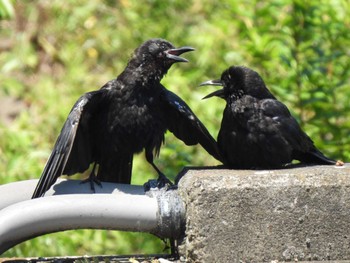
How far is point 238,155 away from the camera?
17.3 ft

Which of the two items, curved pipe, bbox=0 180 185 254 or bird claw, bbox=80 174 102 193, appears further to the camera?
bird claw, bbox=80 174 102 193

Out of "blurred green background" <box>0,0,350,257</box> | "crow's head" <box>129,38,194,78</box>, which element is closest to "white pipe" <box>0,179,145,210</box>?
"crow's head" <box>129,38,194,78</box>

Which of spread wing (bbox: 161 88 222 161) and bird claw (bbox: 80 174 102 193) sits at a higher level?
spread wing (bbox: 161 88 222 161)

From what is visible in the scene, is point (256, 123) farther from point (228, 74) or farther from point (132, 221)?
point (132, 221)

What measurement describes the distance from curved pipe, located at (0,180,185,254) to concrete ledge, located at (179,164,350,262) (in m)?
0.17

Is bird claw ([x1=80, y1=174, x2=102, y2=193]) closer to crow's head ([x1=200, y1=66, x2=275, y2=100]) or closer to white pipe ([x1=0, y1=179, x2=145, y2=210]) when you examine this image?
white pipe ([x1=0, y1=179, x2=145, y2=210])

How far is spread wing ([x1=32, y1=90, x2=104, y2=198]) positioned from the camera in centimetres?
484

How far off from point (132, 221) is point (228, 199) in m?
0.49

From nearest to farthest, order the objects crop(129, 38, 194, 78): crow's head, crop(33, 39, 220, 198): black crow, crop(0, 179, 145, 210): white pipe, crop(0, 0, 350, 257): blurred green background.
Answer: crop(0, 179, 145, 210): white pipe, crop(33, 39, 220, 198): black crow, crop(129, 38, 194, 78): crow's head, crop(0, 0, 350, 257): blurred green background

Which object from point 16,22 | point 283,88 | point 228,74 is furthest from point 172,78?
point 16,22

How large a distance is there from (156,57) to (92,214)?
1.58 m

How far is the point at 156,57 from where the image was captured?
5.69 metres

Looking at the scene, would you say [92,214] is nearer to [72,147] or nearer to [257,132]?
[72,147]

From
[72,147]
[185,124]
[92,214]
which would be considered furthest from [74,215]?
[185,124]
